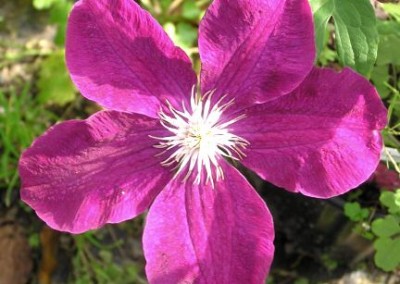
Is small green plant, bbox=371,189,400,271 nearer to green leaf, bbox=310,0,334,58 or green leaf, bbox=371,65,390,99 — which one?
green leaf, bbox=371,65,390,99

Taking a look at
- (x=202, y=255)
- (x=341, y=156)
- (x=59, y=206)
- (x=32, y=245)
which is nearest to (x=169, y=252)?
(x=202, y=255)

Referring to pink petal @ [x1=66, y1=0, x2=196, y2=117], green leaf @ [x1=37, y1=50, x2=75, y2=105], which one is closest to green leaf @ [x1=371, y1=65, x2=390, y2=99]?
pink petal @ [x1=66, y1=0, x2=196, y2=117]

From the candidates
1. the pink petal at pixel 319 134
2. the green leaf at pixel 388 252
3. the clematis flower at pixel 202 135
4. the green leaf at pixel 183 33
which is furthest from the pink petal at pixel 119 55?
the green leaf at pixel 183 33

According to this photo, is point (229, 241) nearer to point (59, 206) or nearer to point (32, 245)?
point (59, 206)

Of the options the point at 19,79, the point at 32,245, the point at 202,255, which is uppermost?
the point at 202,255

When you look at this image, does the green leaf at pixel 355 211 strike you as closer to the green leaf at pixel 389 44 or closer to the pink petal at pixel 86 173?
the green leaf at pixel 389 44

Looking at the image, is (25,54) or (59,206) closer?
(59,206)
